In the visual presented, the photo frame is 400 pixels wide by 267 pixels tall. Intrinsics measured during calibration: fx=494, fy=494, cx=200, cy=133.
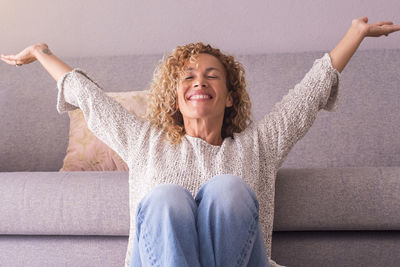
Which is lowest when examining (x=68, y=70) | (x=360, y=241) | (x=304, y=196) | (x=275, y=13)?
(x=360, y=241)

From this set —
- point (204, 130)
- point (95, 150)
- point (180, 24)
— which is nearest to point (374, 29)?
point (204, 130)

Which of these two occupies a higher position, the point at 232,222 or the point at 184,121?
the point at 184,121

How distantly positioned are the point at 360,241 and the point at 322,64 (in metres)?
0.52

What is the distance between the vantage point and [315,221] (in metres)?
1.39

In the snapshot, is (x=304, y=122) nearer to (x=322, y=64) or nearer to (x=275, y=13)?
(x=322, y=64)

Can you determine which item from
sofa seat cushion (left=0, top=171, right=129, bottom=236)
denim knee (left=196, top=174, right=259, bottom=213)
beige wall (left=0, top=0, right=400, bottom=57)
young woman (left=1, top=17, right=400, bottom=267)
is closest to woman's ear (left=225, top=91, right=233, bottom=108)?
young woman (left=1, top=17, right=400, bottom=267)

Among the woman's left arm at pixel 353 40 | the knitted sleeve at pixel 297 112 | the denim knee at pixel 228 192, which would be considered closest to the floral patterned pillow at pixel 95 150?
the knitted sleeve at pixel 297 112

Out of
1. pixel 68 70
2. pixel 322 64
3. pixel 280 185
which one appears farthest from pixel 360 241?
pixel 68 70

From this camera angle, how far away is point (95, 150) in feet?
6.60

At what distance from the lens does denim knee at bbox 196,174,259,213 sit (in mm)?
977

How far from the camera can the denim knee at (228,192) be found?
977 mm

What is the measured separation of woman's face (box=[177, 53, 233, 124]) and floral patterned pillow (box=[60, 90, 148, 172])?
555mm

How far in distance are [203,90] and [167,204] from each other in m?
0.51

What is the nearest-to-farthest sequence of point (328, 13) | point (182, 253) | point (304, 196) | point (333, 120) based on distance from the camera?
point (182, 253) → point (304, 196) → point (333, 120) → point (328, 13)
